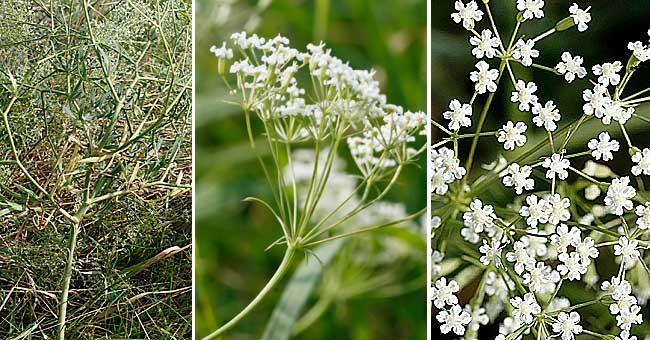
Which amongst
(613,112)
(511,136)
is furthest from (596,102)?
(511,136)

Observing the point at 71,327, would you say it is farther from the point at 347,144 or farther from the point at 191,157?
the point at 347,144

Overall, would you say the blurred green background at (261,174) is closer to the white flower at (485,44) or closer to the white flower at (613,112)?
the white flower at (485,44)

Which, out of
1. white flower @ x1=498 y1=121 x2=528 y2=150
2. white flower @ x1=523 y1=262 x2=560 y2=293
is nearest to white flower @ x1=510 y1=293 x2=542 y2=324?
white flower @ x1=523 y1=262 x2=560 y2=293

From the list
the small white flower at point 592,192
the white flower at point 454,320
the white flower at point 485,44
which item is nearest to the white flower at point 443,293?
the white flower at point 454,320

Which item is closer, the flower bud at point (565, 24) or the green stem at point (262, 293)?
the flower bud at point (565, 24)

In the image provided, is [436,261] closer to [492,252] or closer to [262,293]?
[492,252]

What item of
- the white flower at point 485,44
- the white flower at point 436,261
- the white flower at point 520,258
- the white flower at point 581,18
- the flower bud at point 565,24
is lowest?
the white flower at point 436,261
